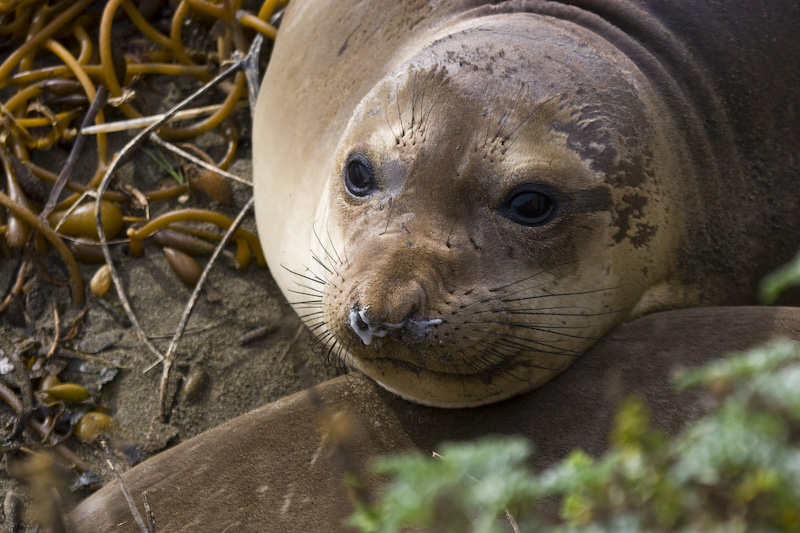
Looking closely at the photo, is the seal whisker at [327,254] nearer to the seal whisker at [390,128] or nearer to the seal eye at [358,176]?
the seal eye at [358,176]

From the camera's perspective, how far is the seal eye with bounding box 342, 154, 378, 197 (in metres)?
1.78

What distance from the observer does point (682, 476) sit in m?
0.67

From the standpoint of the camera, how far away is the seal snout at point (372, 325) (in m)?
1.50

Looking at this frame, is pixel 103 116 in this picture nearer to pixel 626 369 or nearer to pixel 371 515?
pixel 626 369

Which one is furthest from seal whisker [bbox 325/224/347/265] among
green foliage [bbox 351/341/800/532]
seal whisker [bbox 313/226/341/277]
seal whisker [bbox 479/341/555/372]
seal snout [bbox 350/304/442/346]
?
green foliage [bbox 351/341/800/532]

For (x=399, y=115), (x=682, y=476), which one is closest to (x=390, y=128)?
(x=399, y=115)

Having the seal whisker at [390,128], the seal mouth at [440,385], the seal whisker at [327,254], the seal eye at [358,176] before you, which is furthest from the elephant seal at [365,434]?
the seal whisker at [390,128]

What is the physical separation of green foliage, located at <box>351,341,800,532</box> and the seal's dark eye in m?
0.93

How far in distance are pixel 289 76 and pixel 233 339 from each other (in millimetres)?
897

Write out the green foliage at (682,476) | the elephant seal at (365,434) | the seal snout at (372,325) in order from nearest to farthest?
the green foliage at (682,476) → the seal snout at (372,325) → the elephant seal at (365,434)

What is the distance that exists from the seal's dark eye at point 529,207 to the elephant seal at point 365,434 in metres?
0.36

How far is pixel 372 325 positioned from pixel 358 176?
45 centimetres

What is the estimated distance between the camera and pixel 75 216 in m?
2.83

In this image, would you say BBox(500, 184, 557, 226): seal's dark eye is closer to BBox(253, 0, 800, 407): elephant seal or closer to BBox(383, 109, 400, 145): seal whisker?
BBox(253, 0, 800, 407): elephant seal
